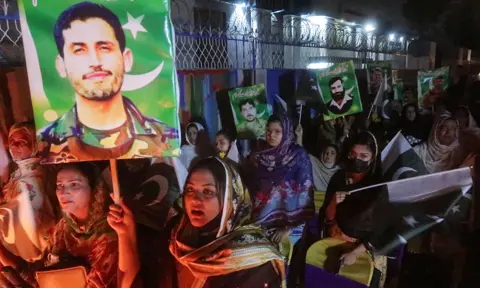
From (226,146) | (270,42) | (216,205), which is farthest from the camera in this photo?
(270,42)

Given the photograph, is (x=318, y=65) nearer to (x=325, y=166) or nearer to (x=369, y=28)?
(x=369, y=28)

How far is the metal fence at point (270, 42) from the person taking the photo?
1.88 m

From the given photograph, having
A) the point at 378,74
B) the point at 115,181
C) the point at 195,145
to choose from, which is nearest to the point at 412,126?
the point at 378,74

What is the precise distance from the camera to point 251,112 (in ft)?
5.89

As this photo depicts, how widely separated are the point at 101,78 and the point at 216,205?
621mm

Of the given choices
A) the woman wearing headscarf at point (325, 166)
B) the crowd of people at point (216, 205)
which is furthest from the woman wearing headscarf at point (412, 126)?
the woman wearing headscarf at point (325, 166)

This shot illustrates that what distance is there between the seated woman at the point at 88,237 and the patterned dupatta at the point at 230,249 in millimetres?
268

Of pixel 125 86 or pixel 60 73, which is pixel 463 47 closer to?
pixel 125 86

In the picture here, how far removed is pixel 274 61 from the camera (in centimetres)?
217

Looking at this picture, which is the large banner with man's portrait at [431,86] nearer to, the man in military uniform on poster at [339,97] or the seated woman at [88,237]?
the man in military uniform on poster at [339,97]

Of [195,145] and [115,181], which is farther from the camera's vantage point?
[195,145]

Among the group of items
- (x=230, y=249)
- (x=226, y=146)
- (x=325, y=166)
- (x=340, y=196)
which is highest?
(x=226, y=146)

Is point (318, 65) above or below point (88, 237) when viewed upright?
above

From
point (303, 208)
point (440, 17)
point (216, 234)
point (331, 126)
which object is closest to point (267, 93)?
point (331, 126)
